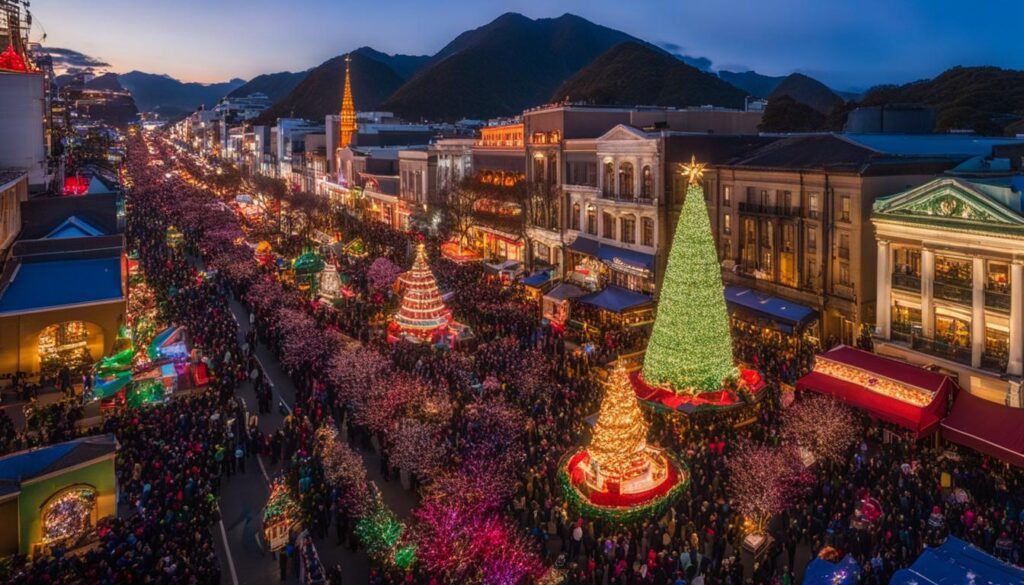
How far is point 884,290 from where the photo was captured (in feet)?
92.1

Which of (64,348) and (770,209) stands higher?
(770,209)

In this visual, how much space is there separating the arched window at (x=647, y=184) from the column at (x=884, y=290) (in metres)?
16.0

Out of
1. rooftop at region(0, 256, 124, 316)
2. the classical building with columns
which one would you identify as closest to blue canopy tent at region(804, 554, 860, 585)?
the classical building with columns

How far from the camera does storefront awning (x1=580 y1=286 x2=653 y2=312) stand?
1409 inches

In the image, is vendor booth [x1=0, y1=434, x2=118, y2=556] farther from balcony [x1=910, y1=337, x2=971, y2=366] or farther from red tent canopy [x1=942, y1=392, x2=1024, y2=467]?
balcony [x1=910, y1=337, x2=971, y2=366]

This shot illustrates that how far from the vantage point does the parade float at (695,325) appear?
82.5 feet

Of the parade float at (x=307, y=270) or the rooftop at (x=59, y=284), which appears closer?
the rooftop at (x=59, y=284)

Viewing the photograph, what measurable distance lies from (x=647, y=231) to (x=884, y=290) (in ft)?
55.5

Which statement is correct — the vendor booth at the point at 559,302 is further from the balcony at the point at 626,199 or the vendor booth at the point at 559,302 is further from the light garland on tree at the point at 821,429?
the light garland on tree at the point at 821,429

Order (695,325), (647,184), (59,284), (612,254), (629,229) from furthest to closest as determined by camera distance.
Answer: (612,254) < (629,229) < (647,184) < (59,284) < (695,325)

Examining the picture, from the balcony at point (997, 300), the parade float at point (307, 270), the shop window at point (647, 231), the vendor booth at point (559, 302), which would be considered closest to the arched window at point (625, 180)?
the shop window at point (647, 231)

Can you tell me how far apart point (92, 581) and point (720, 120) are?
167 ft

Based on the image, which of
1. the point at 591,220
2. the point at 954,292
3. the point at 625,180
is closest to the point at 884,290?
the point at 954,292

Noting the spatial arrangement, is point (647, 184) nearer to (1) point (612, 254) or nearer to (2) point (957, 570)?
(1) point (612, 254)
